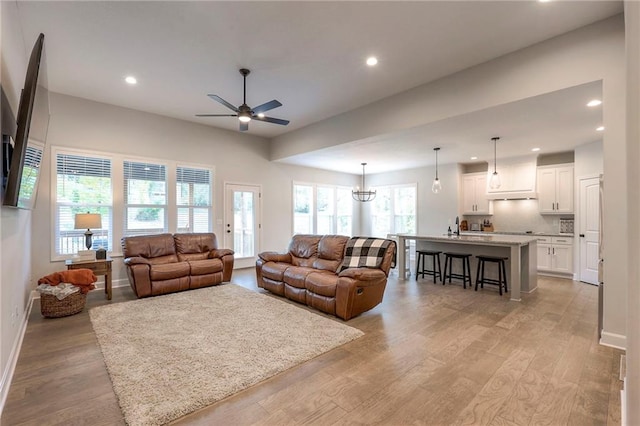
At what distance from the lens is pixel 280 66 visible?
3.78m

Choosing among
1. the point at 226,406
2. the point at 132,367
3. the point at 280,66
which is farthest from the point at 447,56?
the point at 132,367

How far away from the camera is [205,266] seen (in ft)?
16.6

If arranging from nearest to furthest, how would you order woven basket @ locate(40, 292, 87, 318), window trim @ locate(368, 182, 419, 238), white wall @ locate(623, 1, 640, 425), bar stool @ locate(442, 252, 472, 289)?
white wall @ locate(623, 1, 640, 425) < woven basket @ locate(40, 292, 87, 318) < bar stool @ locate(442, 252, 472, 289) < window trim @ locate(368, 182, 419, 238)

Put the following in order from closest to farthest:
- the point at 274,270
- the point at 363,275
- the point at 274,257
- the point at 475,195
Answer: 1. the point at 363,275
2. the point at 274,270
3. the point at 274,257
4. the point at 475,195

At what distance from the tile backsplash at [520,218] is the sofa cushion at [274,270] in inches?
232

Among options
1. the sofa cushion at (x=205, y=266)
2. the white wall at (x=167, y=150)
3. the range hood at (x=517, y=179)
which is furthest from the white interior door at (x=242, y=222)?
the range hood at (x=517, y=179)

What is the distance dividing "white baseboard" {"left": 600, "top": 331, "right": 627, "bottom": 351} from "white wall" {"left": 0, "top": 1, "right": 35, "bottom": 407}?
5.07 metres

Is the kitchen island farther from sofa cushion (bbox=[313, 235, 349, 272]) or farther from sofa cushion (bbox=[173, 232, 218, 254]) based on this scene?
sofa cushion (bbox=[173, 232, 218, 254])

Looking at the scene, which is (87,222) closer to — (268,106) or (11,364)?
(11,364)

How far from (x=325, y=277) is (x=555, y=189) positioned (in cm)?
599

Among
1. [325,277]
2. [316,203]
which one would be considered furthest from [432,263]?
[316,203]

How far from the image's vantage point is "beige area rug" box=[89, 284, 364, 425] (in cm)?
209

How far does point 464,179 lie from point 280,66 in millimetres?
6175

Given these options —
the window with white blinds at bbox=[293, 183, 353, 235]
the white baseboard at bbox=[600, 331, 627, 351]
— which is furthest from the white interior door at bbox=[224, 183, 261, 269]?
the white baseboard at bbox=[600, 331, 627, 351]
